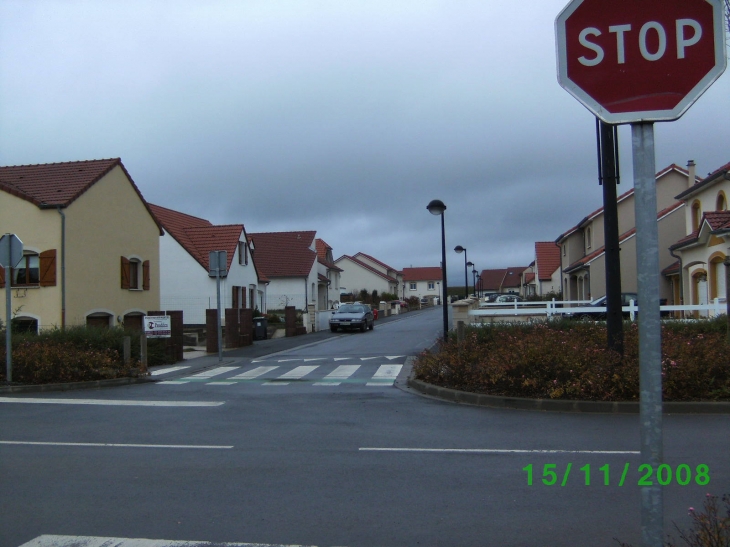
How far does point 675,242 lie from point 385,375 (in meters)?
23.9

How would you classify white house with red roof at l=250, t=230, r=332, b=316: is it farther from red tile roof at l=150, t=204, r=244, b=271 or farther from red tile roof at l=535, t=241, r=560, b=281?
red tile roof at l=535, t=241, r=560, b=281

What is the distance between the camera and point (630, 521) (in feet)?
16.9

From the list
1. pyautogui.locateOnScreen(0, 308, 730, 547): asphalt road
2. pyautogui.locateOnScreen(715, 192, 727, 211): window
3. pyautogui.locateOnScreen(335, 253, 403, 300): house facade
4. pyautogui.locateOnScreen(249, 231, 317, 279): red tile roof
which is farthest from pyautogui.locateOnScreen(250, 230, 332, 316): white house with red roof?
pyautogui.locateOnScreen(0, 308, 730, 547): asphalt road

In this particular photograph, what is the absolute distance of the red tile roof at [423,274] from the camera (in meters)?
148

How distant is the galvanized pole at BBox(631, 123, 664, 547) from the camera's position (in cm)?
231

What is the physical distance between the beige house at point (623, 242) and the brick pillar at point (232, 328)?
17.3 m

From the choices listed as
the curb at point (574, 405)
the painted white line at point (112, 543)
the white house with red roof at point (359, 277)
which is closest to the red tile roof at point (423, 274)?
the white house with red roof at point (359, 277)

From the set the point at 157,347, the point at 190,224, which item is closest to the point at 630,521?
the point at 157,347

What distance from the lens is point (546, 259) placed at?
6519 cm

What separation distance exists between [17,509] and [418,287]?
14353 centimetres

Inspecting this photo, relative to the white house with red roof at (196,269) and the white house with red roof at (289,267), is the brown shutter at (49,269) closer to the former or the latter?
the white house with red roof at (196,269)

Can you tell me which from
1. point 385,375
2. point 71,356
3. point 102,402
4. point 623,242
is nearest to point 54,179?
point 71,356

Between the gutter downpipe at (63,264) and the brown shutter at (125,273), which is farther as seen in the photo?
the brown shutter at (125,273)

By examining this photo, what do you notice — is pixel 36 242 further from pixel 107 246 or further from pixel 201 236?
pixel 201 236
